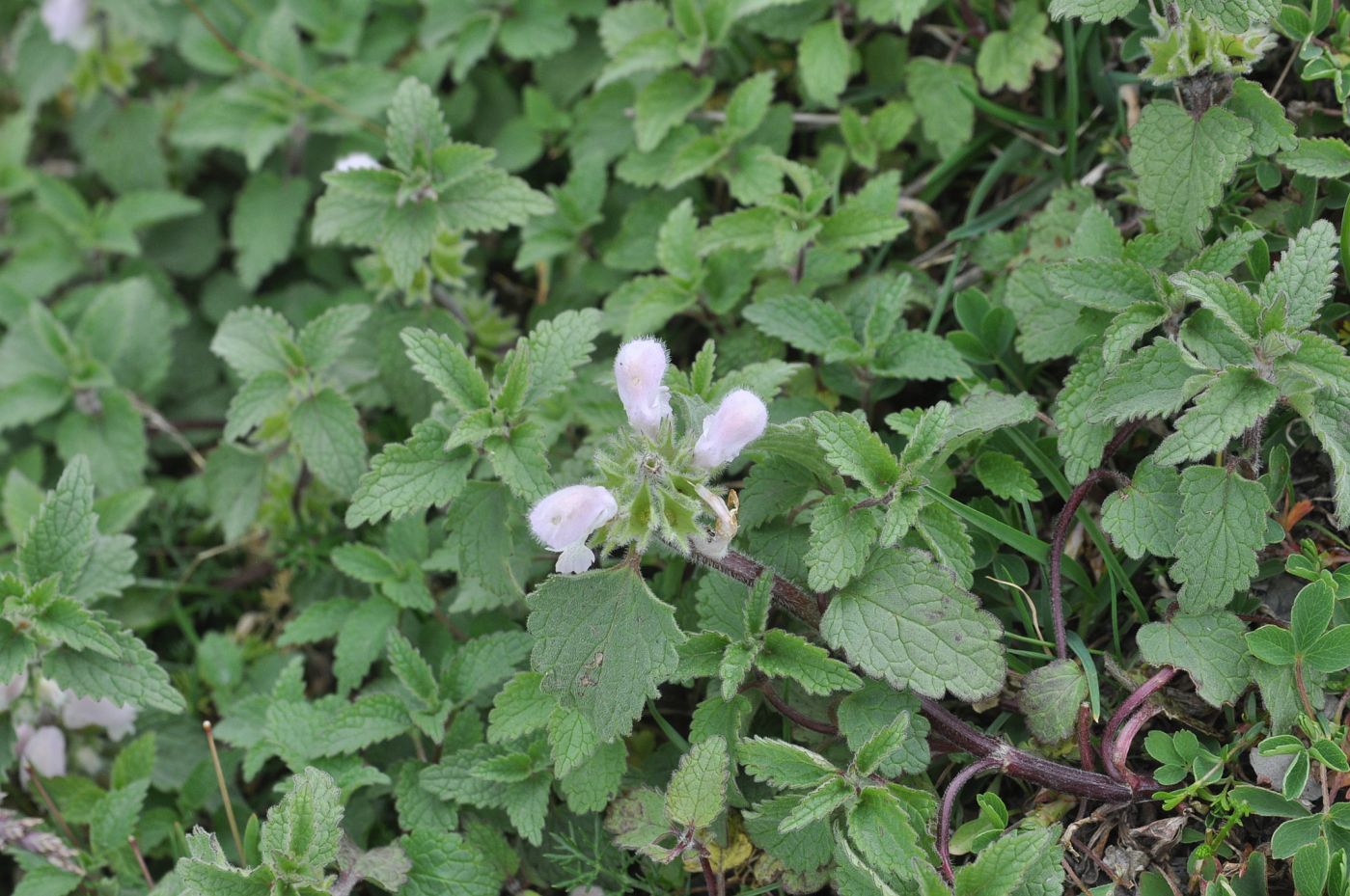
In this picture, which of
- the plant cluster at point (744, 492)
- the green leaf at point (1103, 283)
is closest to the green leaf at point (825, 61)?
the plant cluster at point (744, 492)

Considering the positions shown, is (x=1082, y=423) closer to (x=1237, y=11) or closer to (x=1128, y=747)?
(x=1128, y=747)

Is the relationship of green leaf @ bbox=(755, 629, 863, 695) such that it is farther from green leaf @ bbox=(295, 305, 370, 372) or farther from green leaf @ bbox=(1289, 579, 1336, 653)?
green leaf @ bbox=(295, 305, 370, 372)

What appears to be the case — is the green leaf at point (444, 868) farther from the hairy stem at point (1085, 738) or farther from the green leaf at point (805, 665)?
the hairy stem at point (1085, 738)

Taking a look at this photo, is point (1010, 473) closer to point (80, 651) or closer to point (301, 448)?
point (301, 448)

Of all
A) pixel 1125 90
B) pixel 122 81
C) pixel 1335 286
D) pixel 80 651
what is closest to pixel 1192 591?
pixel 1335 286

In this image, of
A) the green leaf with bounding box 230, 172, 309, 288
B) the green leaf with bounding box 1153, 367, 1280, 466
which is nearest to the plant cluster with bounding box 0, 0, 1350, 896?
the green leaf with bounding box 1153, 367, 1280, 466

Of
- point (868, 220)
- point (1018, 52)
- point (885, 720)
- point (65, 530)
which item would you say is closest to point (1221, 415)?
point (885, 720)
